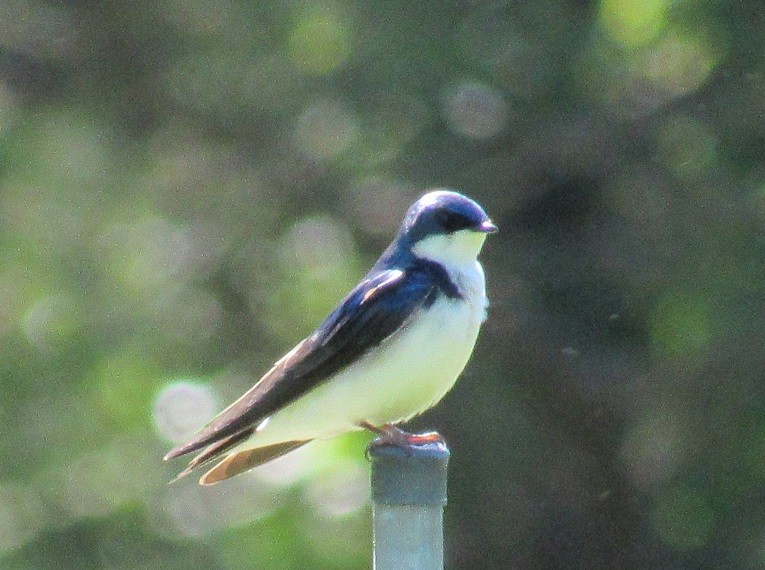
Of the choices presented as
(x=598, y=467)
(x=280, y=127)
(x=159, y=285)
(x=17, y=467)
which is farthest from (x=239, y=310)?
(x=598, y=467)

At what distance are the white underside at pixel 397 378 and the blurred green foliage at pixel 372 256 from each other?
1.50 metres

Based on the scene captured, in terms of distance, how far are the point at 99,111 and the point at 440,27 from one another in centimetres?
108

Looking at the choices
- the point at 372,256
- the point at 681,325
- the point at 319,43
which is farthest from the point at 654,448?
the point at 319,43

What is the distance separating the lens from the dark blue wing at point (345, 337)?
8.21 ft

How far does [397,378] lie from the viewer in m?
2.51

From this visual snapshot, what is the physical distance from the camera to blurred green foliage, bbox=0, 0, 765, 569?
13.8 feet

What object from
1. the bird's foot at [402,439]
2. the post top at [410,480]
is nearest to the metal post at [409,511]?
the post top at [410,480]

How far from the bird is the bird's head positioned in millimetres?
26

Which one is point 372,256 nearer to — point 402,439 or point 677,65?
point 677,65

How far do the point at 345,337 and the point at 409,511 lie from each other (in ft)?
2.12

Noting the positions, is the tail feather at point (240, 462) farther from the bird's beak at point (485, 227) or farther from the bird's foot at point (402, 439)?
the bird's beak at point (485, 227)

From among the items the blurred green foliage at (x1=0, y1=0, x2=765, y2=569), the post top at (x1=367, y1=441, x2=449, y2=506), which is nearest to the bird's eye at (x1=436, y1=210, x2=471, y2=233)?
the post top at (x1=367, y1=441, x2=449, y2=506)

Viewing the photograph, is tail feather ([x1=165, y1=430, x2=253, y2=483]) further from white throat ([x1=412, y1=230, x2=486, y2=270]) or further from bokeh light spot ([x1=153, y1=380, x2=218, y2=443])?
bokeh light spot ([x1=153, y1=380, x2=218, y2=443])

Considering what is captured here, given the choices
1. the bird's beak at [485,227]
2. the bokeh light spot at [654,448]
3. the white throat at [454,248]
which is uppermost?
the bird's beak at [485,227]
